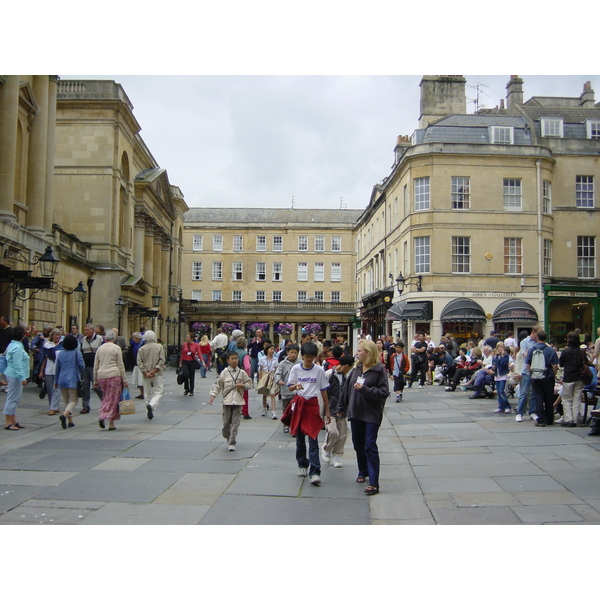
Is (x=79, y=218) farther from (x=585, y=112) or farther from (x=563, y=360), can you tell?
(x=585, y=112)

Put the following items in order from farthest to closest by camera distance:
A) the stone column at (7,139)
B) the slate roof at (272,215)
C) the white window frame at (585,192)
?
1. the slate roof at (272,215)
2. the white window frame at (585,192)
3. the stone column at (7,139)

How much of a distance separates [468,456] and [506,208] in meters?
25.3

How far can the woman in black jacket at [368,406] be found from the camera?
7246mm

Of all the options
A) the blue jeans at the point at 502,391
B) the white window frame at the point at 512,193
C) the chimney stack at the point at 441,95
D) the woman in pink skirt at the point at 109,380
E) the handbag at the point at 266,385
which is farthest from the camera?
the chimney stack at the point at 441,95

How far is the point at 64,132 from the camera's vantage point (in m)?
30.5

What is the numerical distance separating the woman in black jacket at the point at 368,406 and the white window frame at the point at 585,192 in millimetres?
29989

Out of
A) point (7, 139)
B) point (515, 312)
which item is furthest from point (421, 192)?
point (7, 139)

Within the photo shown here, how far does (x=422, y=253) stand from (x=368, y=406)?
84.9ft

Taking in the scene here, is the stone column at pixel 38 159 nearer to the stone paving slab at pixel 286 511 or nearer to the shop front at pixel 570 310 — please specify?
the stone paving slab at pixel 286 511

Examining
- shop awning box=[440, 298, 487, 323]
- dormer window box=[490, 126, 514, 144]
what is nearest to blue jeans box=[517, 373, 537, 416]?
shop awning box=[440, 298, 487, 323]

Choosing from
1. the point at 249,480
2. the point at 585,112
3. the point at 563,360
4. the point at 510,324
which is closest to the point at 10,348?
the point at 249,480

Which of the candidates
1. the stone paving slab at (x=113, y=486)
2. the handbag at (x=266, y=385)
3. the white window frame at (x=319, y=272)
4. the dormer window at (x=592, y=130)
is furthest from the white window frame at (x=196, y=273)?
the stone paving slab at (x=113, y=486)

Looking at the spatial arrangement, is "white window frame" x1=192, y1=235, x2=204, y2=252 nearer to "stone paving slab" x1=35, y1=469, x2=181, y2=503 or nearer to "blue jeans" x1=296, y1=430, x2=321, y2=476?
"stone paving slab" x1=35, y1=469, x2=181, y2=503

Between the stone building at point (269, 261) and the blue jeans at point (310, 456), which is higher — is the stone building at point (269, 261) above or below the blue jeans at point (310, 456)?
above
